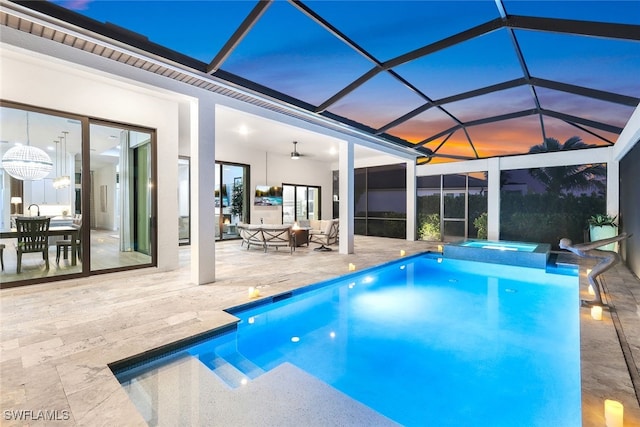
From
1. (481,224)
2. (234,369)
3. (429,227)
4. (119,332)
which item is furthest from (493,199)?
(119,332)

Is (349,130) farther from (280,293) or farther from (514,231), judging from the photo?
(514,231)

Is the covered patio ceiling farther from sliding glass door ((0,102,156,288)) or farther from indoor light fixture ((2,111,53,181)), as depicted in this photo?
indoor light fixture ((2,111,53,181))

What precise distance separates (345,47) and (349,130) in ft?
10.9

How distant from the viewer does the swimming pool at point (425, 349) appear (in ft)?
7.93

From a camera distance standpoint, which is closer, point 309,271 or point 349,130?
point 309,271

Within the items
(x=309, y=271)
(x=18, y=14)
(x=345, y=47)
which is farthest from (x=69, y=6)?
(x=309, y=271)

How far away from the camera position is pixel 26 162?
469 centimetres

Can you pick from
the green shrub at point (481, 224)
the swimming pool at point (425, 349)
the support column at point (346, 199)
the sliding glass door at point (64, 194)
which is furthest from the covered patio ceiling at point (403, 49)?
the green shrub at point (481, 224)

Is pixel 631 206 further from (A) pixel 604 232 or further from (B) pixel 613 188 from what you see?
(B) pixel 613 188

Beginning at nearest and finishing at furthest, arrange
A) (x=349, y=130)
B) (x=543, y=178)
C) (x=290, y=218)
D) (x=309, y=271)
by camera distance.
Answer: (x=309, y=271) < (x=349, y=130) < (x=543, y=178) < (x=290, y=218)

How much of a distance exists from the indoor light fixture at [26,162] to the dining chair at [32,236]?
26.5 inches

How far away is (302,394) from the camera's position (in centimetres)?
223

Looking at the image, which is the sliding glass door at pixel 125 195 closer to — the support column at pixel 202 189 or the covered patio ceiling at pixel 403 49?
the support column at pixel 202 189

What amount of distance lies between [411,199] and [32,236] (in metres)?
10.6
